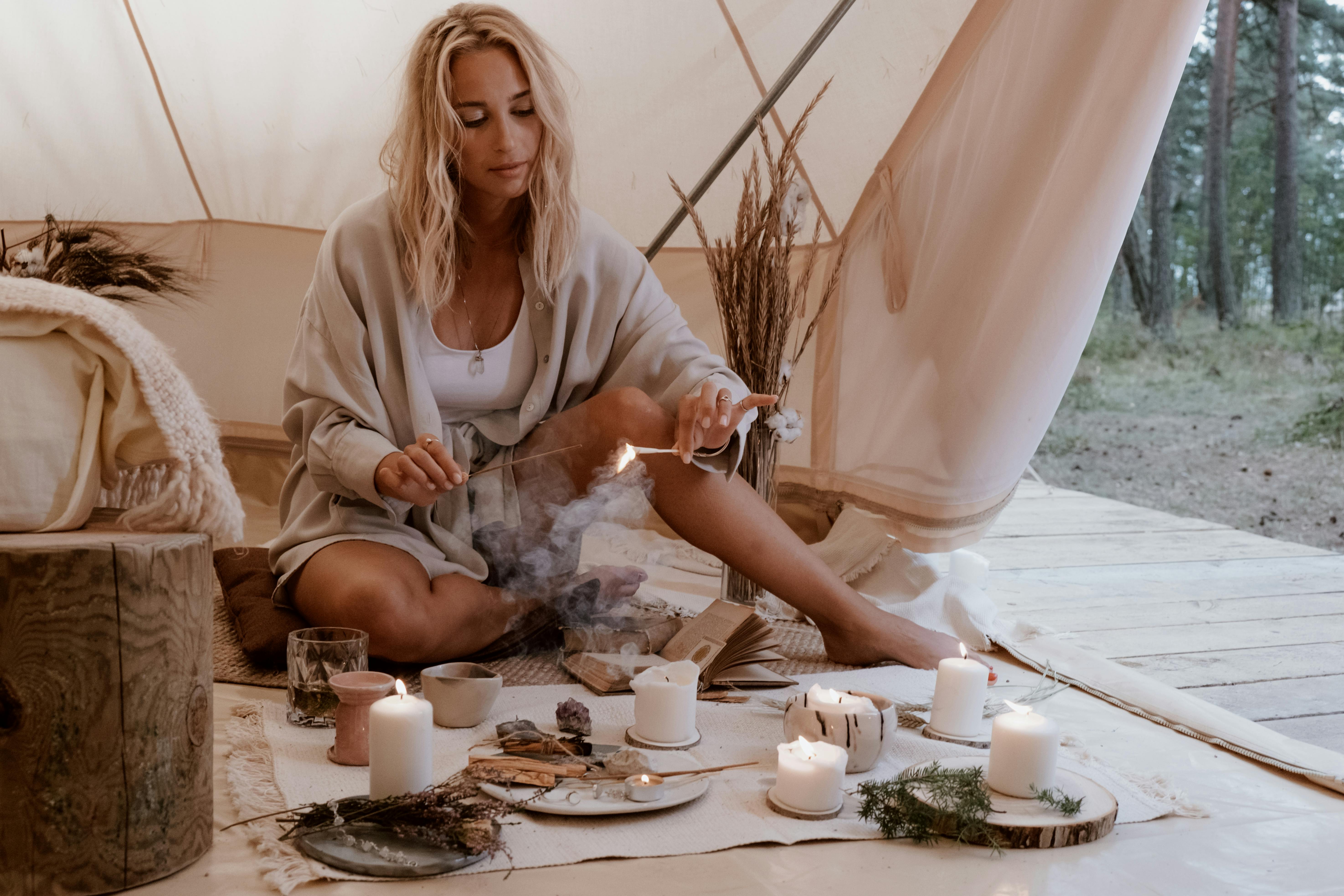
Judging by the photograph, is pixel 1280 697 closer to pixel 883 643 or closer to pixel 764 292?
pixel 883 643

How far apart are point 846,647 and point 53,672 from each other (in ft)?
3.94

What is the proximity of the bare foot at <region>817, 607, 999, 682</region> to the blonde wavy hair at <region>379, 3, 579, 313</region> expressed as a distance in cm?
73

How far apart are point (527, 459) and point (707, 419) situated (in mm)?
279

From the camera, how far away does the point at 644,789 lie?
4.17 feet

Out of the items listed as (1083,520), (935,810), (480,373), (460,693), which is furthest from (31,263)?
(1083,520)

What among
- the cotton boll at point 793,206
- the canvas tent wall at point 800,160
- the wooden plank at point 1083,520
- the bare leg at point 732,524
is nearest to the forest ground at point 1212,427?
the wooden plank at point 1083,520

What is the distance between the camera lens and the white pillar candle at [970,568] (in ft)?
7.48

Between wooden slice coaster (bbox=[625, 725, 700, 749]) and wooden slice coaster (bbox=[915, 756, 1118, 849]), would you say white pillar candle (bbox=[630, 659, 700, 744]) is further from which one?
wooden slice coaster (bbox=[915, 756, 1118, 849])

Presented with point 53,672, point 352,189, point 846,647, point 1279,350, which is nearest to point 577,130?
point 352,189

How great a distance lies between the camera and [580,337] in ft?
6.23

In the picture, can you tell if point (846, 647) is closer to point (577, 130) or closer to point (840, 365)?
point (840, 365)

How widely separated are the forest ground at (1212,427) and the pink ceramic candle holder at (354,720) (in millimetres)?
3926

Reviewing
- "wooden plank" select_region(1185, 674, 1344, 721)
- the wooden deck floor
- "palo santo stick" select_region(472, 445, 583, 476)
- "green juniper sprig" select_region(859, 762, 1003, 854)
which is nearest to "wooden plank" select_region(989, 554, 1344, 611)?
the wooden deck floor

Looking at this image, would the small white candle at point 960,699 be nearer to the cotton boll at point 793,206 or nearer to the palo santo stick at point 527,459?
the palo santo stick at point 527,459
